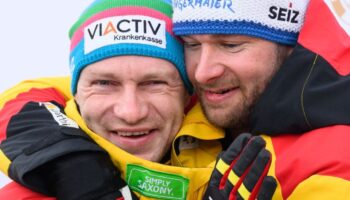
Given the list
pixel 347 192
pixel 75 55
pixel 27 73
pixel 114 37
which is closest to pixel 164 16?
pixel 114 37

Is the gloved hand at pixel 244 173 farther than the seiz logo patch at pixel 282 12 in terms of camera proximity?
No

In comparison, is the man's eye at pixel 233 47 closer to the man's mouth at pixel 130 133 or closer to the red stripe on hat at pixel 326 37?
the red stripe on hat at pixel 326 37

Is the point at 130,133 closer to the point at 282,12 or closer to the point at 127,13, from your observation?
the point at 127,13

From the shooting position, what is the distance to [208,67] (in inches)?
79.0

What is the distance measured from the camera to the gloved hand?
4.67 ft

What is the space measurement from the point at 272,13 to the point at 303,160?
64 centimetres

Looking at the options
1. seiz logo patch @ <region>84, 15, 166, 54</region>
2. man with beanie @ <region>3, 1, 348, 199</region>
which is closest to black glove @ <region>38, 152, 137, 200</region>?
man with beanie @ <region>3, 1, 348, 199</region>

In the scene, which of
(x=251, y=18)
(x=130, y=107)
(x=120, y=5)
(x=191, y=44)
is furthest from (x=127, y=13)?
(x=251, y=18)

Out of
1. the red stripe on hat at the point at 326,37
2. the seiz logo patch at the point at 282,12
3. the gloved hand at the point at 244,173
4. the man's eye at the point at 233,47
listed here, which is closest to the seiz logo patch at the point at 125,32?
the man's eye at the point at 233,47

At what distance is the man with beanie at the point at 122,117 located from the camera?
6.08ft

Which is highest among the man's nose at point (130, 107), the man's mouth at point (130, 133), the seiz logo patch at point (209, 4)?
the seiz logo patch at point (209, 4)

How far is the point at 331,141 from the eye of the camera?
5.17 ft

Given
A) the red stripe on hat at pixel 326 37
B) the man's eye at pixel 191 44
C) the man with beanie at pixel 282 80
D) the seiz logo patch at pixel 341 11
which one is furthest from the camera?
the man's eye at pixel 191 44

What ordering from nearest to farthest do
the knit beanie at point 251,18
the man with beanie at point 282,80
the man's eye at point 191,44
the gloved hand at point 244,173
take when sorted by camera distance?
the gloved hand at point 244,173
the man with beanie at point 282,80
the knit beanie at point 251,18
the man's eye at point 191,44
